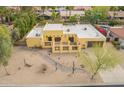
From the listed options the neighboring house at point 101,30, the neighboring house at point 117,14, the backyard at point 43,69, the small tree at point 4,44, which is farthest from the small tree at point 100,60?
the small tree at point 4,44

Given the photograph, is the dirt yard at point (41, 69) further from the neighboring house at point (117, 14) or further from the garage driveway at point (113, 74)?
the neighboring house at point (117, 14)

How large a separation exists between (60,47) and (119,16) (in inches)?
48.5

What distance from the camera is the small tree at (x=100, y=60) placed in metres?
2.64

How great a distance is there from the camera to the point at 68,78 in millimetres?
2693

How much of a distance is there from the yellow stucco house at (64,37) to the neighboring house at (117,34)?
0.51ft

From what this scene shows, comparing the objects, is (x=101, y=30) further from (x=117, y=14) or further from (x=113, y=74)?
(x=113, y=74)

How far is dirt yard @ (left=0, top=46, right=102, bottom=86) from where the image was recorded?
8.62 ft

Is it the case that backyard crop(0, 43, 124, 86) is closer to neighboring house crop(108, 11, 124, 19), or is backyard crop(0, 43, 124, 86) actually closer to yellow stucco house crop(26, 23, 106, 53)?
yellow stucco house crop(26, 23, 106, 53)

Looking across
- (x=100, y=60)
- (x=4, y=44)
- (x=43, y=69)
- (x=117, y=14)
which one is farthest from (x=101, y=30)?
(x=4, y=44)

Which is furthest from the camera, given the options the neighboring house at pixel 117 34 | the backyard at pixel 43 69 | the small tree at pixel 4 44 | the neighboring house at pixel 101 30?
the neighboring house at pixel 101 30

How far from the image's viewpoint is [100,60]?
2646 millimetres

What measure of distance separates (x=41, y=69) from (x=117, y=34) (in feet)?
4.60
